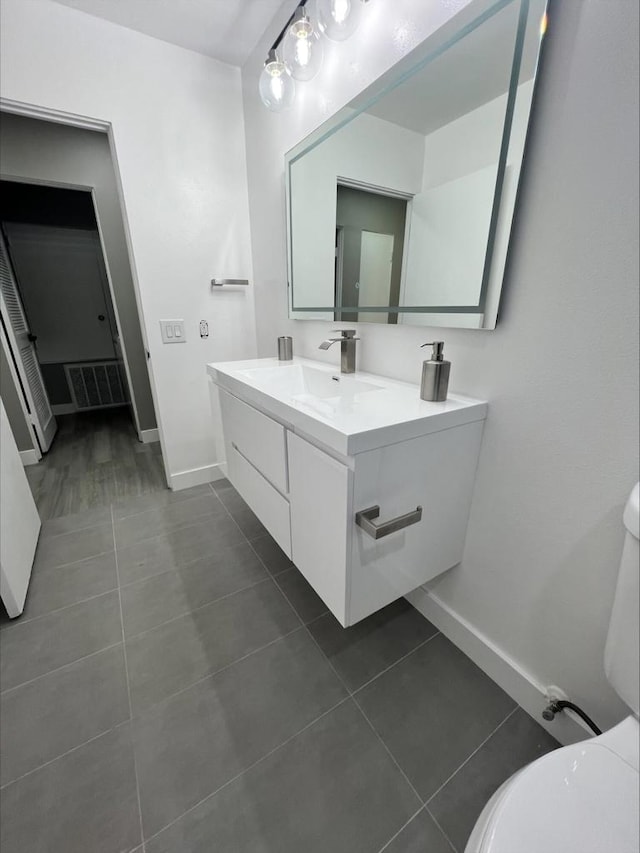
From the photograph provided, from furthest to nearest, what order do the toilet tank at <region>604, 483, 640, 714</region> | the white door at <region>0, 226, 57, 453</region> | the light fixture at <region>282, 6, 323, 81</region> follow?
the white door at <region>0, 226, 57, 453</region>, the light fixture at <region>282, 6, 323, 81</region>, the toilet tank at <region>604, 483, 640, 714</region>

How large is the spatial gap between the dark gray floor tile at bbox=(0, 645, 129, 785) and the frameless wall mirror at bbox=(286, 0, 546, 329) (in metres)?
1.51

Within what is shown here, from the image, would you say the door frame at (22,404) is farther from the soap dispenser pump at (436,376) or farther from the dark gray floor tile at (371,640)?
the soap dispenser pump at (436,376)

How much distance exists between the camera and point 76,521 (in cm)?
190

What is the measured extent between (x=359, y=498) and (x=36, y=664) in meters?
1.29

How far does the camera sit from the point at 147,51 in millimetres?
1579

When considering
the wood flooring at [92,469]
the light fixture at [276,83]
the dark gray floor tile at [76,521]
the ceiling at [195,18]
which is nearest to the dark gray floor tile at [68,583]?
the dark gray floor tile at [76,521]

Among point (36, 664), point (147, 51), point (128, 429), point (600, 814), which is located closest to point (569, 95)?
point (600, 814)

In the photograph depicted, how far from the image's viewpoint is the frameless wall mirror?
0.78 meters

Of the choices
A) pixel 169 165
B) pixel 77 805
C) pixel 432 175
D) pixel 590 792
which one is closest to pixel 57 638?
pixel 77 805

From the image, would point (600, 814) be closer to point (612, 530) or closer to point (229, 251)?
point (612, 530)

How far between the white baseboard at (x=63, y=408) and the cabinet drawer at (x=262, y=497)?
135 inches

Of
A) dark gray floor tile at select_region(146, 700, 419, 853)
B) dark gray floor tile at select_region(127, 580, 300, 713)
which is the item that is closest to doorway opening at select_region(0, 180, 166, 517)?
dark gray floor tile at select_region(127, 580, 300, 713)

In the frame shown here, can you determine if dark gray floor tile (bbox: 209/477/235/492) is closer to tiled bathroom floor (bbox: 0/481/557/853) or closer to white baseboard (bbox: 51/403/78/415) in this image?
tiled bathroom floor (bbox: 0/481/557/853)

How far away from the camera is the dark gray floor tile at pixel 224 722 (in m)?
0.84
